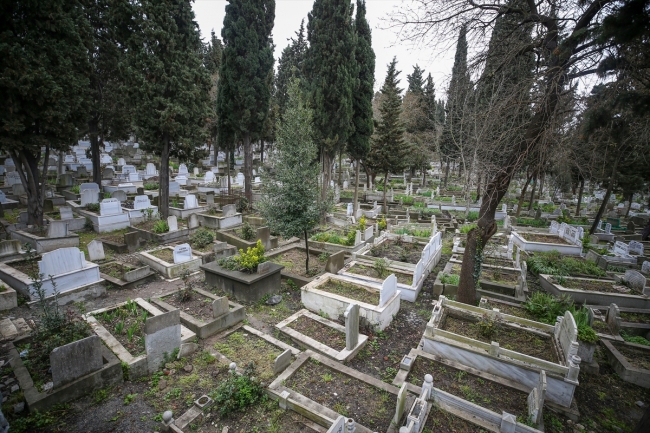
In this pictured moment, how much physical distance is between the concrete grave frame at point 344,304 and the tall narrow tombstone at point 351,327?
103cm

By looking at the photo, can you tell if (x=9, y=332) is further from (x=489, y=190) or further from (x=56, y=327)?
(x=489, y=190)

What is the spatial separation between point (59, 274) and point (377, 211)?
1597cm

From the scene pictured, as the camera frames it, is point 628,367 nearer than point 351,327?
Yes

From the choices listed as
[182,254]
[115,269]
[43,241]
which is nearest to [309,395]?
[182,254]

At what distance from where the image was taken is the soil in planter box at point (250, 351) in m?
6.16

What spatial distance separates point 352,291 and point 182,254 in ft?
20.0

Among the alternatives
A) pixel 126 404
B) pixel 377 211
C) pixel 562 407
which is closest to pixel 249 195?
pixel 377 211

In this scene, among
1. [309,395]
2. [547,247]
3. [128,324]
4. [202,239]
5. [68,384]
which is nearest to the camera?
[68,384]

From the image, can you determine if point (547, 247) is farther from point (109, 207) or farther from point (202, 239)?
point (109, 207)

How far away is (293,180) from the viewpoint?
1005cm

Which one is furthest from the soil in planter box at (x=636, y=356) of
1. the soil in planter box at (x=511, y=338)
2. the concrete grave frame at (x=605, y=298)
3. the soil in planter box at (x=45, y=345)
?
the soil in planter box at (x=45, y=345)

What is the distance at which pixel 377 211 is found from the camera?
2006 centimetres

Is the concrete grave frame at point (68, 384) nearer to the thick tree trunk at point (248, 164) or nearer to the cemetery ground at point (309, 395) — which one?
the cemetery ground at point (309, 395)

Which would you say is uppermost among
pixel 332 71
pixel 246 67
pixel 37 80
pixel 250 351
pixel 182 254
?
pixel 246 67
